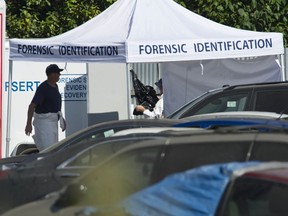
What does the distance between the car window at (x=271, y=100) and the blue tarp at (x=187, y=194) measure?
20.9 ft

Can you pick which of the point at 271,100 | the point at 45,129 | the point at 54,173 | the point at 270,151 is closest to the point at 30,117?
the point at 45,129

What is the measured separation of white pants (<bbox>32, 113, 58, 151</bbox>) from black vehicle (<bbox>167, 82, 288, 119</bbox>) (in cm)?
216

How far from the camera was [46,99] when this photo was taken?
12203 mm

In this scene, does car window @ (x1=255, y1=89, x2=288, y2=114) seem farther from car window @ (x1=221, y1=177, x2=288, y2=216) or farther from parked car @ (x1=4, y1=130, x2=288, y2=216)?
car window @ (x1=221, y1=177, x2=288, y2=216)

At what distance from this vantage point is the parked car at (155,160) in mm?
5133

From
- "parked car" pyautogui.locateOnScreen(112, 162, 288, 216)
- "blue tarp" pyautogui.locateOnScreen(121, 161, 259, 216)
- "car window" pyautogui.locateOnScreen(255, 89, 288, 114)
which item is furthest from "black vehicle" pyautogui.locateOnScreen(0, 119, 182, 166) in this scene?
"parked car" pyautogui.locateOnScreen(112, 162, 288, 216)

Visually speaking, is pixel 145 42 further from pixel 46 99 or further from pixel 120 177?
pixel 120 177

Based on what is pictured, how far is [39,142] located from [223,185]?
26.5 feet

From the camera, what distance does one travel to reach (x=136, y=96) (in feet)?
50.1

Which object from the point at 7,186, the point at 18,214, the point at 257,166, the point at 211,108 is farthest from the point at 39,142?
the point at 257,166

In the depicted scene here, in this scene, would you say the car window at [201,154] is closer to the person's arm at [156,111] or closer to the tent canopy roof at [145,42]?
the tent canopy roof at [145,42]

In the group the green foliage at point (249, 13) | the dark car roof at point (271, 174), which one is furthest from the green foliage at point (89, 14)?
the dark car roof at point (271, 174)

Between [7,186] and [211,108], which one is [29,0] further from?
[7,186]

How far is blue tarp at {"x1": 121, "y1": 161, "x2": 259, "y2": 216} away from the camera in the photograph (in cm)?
436
